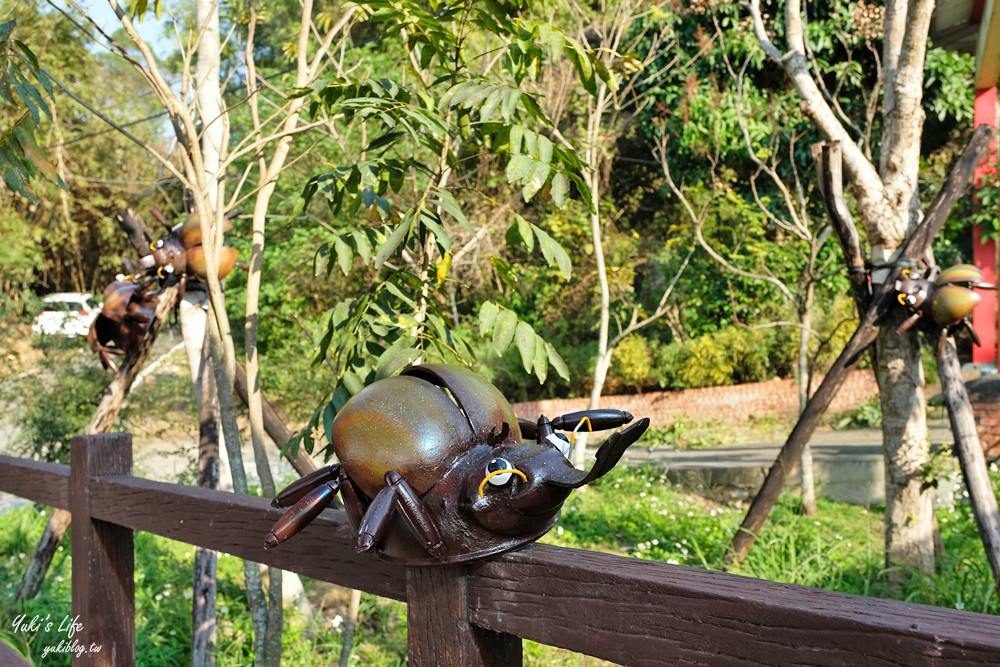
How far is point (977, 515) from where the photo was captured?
3684 mm

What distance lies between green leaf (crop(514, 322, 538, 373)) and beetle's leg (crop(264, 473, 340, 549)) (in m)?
0.87

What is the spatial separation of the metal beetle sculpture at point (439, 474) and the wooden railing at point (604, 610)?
0.22ft

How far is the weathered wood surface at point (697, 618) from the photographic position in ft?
2.11

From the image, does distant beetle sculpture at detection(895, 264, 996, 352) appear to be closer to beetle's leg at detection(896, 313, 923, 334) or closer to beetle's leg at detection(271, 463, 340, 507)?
beetle's leg at detection(896, 313, 923, 334)

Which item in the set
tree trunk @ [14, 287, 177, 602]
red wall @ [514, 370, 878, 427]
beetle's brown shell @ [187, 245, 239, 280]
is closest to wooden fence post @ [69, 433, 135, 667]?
beetle's brown shell @ [187, 245, 239, 280]

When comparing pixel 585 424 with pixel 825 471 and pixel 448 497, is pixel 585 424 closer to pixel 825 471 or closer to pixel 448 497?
pixel 448 497

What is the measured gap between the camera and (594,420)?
1.06 m

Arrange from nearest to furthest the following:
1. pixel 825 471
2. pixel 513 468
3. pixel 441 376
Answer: pixel 513 468 < pixel 441 376 < pixel 825 471

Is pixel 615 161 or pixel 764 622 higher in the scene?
pixel 615 161

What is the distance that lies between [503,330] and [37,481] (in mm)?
1289

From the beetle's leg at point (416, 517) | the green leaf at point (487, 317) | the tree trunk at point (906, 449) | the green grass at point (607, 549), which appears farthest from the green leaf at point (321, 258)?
the tree trunk at point (906, 449)

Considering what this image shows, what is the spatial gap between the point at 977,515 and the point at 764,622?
3571mm

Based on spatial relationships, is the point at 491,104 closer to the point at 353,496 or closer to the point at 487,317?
the point at 487,317

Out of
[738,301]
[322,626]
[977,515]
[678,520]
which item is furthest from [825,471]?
[322,626]
